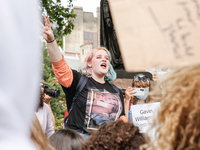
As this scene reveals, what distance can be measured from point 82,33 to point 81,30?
414 mm

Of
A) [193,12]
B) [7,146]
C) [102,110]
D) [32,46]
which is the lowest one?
[102,110]

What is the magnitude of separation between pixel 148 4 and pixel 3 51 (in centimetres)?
57

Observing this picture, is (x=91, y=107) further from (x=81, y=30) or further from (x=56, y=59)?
(x=81, y=30)

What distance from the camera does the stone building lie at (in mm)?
33094

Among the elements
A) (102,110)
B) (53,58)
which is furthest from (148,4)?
(102,110)

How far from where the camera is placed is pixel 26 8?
567 millimetres

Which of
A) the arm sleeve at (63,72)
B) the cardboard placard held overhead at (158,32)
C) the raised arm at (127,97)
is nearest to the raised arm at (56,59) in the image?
the arm sleeve at (63,72)

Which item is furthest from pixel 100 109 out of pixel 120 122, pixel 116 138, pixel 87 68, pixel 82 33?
pixel 82 33

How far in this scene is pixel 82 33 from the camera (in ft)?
111

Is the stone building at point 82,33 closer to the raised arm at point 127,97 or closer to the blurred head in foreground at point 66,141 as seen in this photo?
the raised arm at point 127,97

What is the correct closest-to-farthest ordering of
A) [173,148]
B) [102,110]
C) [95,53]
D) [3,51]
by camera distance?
1. [3,51]
2. [173,148]
3. [102,110]
4. [95,53]

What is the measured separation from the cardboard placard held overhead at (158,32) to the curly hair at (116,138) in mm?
496

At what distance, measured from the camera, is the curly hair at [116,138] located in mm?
1254

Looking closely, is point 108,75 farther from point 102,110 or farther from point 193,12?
point 193,12
